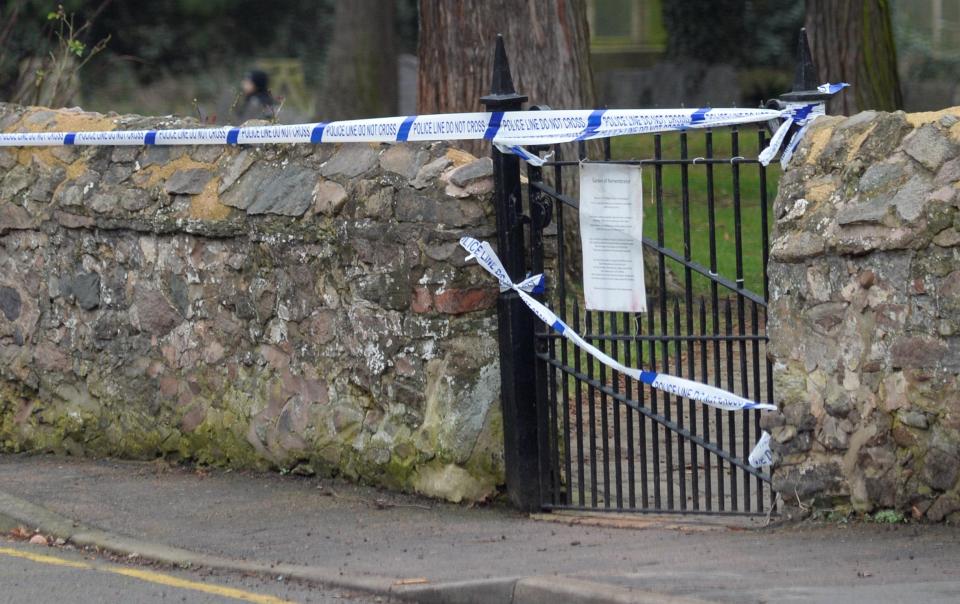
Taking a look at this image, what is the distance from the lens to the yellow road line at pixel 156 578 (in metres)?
6.14

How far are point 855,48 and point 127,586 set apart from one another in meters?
11.2

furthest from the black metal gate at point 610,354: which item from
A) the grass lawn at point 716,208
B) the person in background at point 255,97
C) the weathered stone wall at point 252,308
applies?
the person in background at point 255,97

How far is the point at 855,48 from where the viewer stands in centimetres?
1548

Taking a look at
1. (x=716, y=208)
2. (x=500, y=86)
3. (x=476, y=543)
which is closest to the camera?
(x=476, y=543)

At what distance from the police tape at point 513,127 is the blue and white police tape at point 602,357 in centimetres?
50

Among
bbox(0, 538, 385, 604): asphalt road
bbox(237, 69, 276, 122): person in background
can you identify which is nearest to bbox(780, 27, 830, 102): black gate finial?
bbox(0, 538, 385, 604): asphalt road

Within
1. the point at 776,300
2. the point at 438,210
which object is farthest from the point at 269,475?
the point at 776,300

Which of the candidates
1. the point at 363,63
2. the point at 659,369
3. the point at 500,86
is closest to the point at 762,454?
the point at 659,369

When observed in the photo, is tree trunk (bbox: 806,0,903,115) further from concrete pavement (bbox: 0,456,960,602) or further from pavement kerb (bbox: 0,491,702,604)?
pavement kerb (bbox: 0,491,702,604)

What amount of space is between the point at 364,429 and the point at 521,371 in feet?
3.34

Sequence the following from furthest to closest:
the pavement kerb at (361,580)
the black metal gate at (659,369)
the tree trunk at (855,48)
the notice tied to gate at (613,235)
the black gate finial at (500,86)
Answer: the tree trunk at (855,48), the black gate finial at (500,86), the notice tied to gate at (613,235), the black metal gate at (659,369), the pavement kerb at (361,580)

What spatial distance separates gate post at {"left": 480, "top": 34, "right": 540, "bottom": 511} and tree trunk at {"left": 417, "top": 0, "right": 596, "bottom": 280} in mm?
4820

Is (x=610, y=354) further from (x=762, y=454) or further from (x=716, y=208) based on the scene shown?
(x=716, y=208)

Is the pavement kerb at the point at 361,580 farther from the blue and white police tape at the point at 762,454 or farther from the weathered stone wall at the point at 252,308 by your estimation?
the blue and white police tape at the point at 762,454
